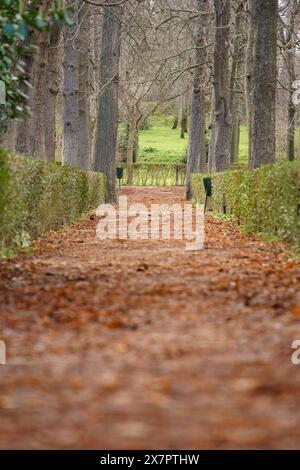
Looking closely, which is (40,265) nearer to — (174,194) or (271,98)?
(271,98)

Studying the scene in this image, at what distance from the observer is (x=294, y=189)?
36.7 feet

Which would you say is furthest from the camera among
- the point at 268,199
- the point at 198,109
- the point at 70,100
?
the point at 198,109

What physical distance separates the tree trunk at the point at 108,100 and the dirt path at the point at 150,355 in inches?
675

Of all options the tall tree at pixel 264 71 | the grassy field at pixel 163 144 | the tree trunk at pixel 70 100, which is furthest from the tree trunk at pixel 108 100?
the grassy field at pixel 163 144

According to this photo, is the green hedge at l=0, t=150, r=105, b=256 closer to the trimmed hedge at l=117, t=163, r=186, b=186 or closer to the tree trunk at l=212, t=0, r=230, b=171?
the tree trunk at l=212, t=0, r=230, b=171

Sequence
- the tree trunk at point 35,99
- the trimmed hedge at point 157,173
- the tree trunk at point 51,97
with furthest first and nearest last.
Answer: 1. the trimmed hedge at point 157,173
2. the tree trunk at point 51,97
3. the tree trunk at point 35,99

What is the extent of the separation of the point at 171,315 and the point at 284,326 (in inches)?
36.6

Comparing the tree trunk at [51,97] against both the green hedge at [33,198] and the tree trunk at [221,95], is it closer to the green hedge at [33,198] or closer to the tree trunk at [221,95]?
the green hedge at [33,198]

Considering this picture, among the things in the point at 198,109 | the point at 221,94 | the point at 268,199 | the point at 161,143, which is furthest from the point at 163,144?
the point at 268,199

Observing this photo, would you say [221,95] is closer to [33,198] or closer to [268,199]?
[268,199]

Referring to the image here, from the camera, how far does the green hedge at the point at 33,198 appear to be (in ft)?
35.2

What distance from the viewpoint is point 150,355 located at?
17.4ft

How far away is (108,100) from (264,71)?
11.0m
